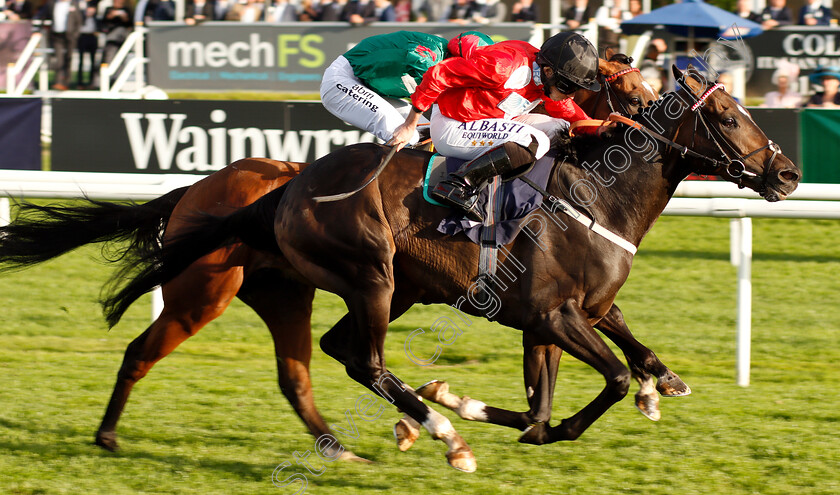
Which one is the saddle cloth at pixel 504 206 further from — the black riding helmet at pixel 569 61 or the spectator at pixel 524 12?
the spectator at pixel 524 12

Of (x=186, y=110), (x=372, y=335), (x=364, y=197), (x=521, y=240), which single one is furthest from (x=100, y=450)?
(x=186, y=110)

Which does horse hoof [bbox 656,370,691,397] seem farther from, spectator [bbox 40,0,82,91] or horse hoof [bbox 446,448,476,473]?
spectator [bbox 40,0,82,91]

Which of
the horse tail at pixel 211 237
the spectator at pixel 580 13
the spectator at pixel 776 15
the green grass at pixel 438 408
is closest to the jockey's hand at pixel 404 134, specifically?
the horse tail at pixel 211 237

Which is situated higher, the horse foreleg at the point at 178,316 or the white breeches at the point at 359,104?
the white breeches at the point at 359,104

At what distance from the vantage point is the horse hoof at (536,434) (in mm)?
3830

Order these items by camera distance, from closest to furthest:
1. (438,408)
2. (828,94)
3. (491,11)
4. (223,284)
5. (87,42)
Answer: (223,284) < (438,408) < (828,94) < (491,11) < (87,42)

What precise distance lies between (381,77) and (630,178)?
4.23 ft

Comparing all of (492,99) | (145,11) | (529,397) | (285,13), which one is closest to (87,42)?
(145,11)

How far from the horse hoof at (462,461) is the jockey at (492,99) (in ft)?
2.77

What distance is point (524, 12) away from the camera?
1081 cm

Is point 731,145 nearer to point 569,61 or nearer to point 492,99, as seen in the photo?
point 569,61

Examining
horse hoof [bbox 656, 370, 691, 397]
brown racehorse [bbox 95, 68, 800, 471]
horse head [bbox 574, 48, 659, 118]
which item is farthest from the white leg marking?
horse head [bbox 574, 48, 659, 118]

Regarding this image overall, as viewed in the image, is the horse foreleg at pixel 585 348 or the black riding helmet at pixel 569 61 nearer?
the horse foreleg at pixel 585 348

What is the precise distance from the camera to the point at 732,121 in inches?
151
